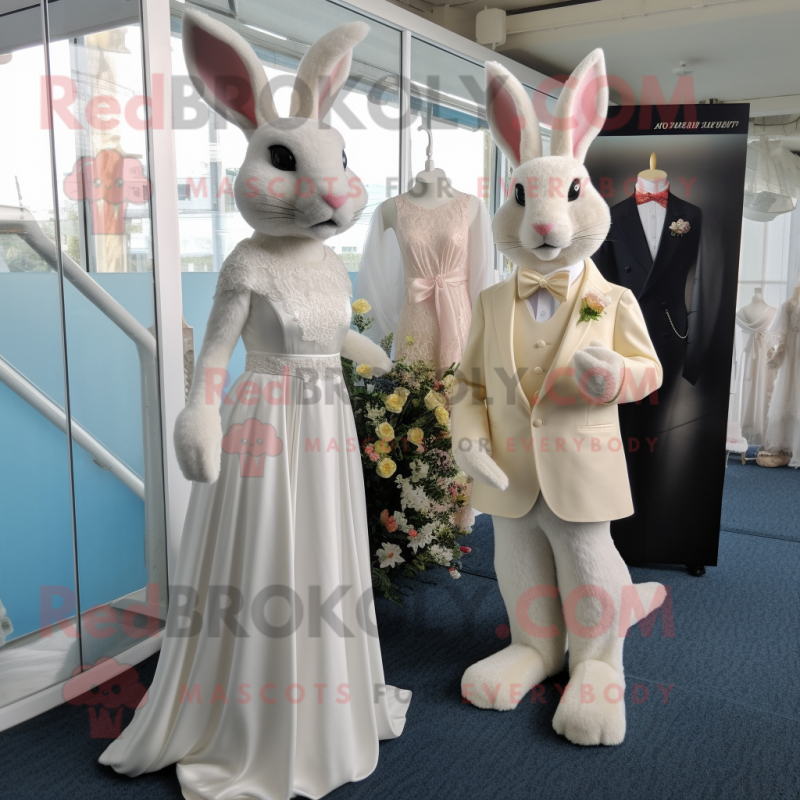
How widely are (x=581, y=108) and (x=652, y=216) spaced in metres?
0.94

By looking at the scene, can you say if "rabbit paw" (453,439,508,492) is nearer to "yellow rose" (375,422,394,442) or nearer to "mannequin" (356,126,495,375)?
"yellow rose" (375,422,394,442)

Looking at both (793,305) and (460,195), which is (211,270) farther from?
(793,305)

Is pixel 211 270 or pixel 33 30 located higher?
pixel 33 30

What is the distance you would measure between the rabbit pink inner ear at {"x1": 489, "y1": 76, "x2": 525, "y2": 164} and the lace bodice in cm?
69

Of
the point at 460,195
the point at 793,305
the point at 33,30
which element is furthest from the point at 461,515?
the point at 793,305

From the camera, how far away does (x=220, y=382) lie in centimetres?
164

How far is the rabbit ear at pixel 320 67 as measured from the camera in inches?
64.3

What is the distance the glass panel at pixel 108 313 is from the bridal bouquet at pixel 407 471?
646 mm

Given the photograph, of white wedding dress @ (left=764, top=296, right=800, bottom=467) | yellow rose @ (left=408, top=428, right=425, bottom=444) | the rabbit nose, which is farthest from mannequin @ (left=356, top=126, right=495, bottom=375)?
white wedding dress @ (left=764, top=296, right=800, bottom=467)

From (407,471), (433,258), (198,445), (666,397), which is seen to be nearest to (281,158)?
(198,445)

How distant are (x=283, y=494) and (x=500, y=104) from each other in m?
Result: 1.17

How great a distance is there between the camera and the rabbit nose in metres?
1.60

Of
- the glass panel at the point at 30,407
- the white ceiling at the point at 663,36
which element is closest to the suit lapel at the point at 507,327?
the glass panel at the point at 30,407

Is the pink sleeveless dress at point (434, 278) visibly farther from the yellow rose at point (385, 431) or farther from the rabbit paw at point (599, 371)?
the rabbit paw at point (599, 371)
